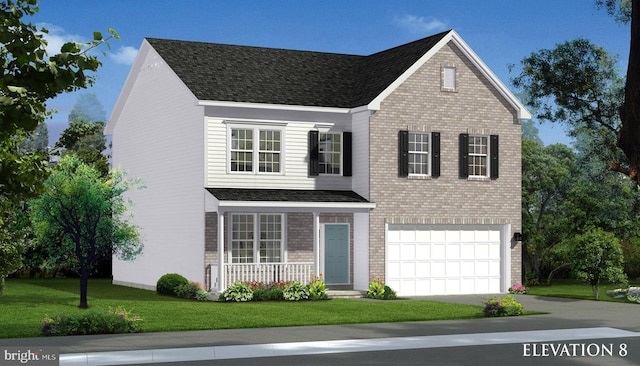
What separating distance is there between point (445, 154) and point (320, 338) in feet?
51.1

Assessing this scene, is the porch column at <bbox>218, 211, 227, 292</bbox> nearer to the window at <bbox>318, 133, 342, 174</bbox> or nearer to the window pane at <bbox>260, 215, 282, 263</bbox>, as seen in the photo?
the window pane at <bbox>260, 215, 282, 263</bbox>

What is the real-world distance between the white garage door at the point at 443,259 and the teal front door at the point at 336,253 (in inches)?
67.7

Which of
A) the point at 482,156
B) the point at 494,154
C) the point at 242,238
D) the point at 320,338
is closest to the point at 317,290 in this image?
the point at 242,238

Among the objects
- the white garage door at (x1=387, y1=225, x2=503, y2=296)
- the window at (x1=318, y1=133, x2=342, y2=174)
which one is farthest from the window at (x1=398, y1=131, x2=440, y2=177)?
the window at (x1=318, y1=133, x2=342, y2=174)

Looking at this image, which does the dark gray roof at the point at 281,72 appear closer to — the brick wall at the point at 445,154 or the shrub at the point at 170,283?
the brick wall at the point at 445,154

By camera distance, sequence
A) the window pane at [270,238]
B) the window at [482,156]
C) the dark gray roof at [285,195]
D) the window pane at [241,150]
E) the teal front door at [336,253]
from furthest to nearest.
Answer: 1. the window at [482,156]
2. the teal front door at [336,253]
3. the window pane at [270,238]
4. the window pane at [241,150]
5. the dark gray roof at [285,195]

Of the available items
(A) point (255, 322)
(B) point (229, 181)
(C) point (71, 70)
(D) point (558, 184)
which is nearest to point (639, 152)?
(C) point (71, 70)

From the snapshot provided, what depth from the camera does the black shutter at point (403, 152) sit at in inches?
1287

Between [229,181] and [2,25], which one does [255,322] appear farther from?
[2,25]

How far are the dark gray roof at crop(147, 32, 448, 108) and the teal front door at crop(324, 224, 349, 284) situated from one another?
4.28m

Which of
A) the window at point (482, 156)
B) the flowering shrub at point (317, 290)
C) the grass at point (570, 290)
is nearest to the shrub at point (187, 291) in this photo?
the flowering shrub at point (317, 290)

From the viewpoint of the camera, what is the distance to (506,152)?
34.9 m

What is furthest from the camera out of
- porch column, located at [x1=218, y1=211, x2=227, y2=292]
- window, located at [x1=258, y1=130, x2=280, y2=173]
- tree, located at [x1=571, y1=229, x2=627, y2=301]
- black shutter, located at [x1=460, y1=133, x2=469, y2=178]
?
black shutter, located at [x1=460, y1=133, x2=469, y2=178]

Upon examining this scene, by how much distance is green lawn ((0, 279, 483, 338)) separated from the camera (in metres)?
22.3
